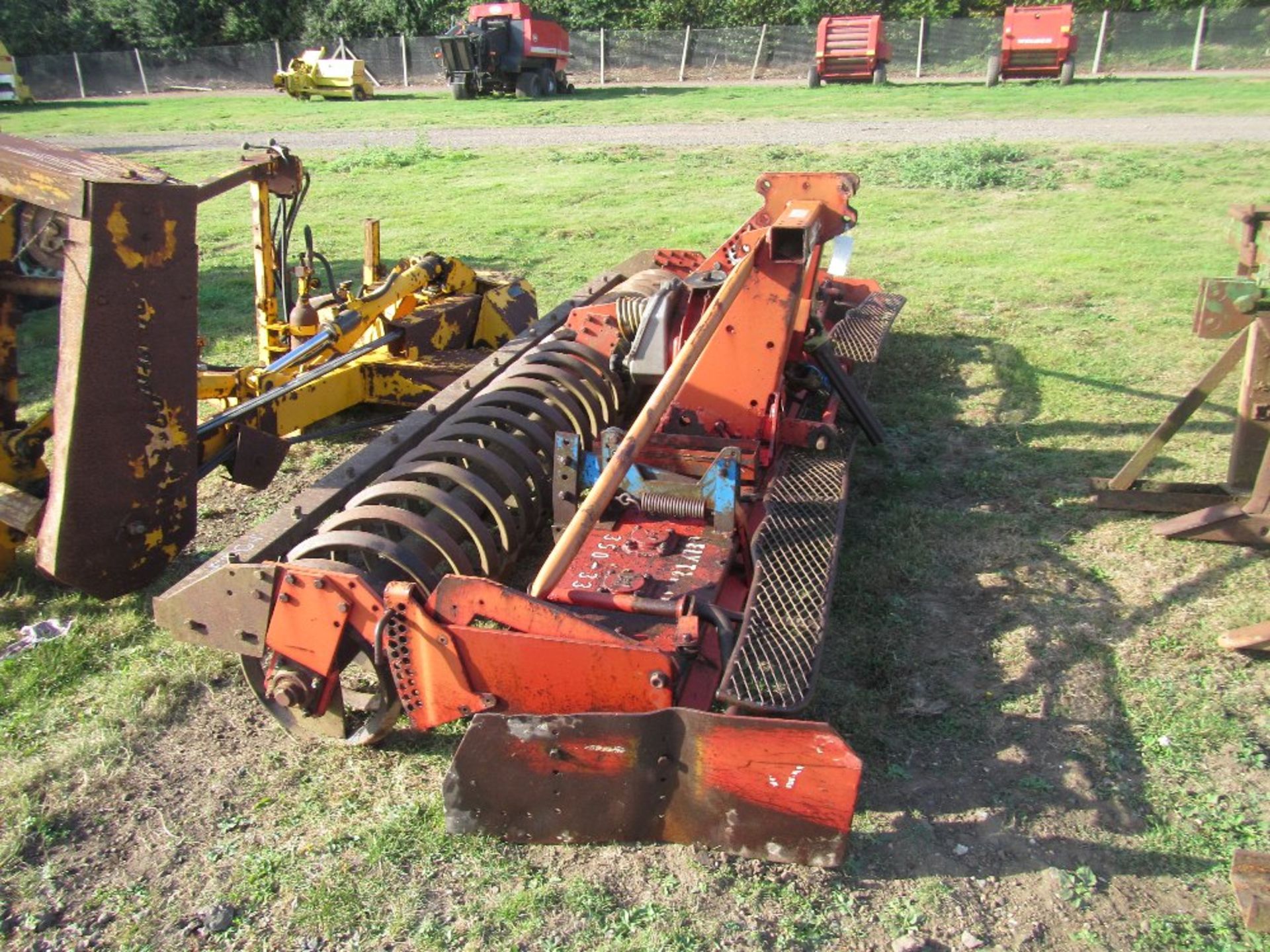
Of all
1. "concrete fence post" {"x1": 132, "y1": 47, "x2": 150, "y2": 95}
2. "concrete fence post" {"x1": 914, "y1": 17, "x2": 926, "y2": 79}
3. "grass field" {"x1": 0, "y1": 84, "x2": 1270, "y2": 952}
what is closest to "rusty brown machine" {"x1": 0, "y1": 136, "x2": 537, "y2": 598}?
"grass field" {"x1": 0, "y1": 84, "x2": 1270, "y2": 952}

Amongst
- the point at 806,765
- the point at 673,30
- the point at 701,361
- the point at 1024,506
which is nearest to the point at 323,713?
the point at 806,765

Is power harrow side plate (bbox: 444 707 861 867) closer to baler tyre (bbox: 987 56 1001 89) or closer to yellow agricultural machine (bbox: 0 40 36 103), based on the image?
baler tyre (bbox: 987 56 1001 89)

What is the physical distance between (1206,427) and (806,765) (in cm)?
470

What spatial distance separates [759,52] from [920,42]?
18.6 ft

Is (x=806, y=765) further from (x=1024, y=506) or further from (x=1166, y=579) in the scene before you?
(x=1024, y=506)

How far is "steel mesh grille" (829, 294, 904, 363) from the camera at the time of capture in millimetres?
6637

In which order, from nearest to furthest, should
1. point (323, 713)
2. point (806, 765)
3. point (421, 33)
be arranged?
point (806, 765), point (323, 713), point (421, 33)

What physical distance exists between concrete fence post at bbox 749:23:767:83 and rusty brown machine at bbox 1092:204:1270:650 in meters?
33.0

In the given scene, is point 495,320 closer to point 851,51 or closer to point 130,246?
point 130,246

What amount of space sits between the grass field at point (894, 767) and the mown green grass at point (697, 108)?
17.2m

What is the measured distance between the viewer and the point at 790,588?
12.3 feet

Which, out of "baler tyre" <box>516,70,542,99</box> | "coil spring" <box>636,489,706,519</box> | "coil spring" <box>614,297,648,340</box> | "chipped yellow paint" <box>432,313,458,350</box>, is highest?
"baler tyre" <box>516,70,542,99</box>

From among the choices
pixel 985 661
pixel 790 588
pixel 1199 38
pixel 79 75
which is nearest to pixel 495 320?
pixel 790 588

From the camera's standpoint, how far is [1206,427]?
20.6 ft
